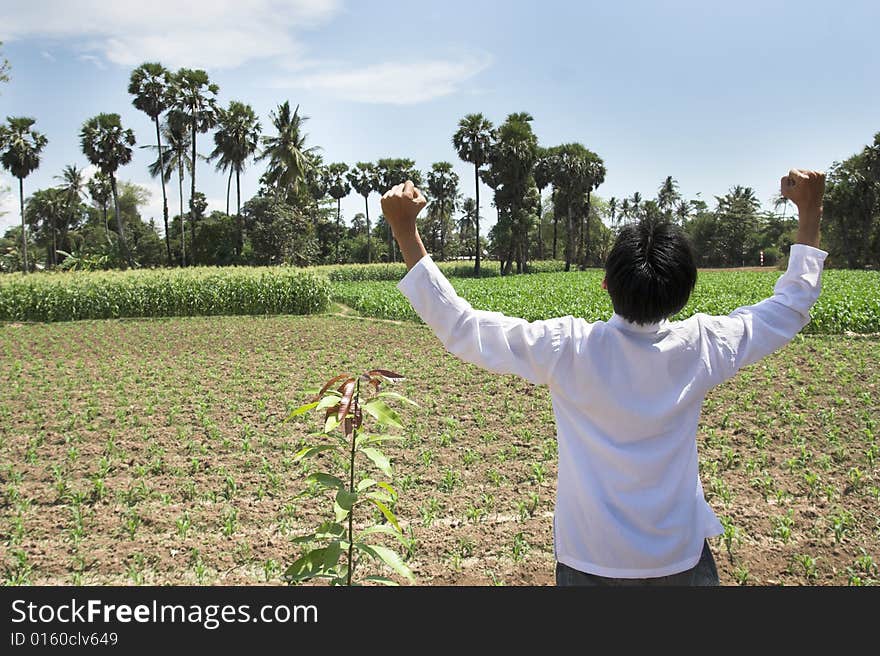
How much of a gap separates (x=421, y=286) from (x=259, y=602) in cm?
83

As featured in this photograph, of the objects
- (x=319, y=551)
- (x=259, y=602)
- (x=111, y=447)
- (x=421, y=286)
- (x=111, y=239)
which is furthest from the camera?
(x=111, y=239)

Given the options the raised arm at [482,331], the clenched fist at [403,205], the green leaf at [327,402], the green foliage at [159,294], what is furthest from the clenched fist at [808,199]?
the green foliage at [159,294]

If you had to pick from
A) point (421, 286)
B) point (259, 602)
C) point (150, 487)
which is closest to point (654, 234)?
point (421, 286)

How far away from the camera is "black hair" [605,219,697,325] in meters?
1.27

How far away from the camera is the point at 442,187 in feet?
185

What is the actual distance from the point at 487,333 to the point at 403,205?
1.11 ft

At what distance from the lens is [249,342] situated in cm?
1200

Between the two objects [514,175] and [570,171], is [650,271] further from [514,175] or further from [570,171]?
[570,171]

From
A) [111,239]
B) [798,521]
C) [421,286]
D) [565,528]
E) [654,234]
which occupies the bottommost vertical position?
[798,521]

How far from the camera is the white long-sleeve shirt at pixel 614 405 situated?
1.27 metres

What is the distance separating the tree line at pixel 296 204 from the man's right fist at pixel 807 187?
22.9 meters

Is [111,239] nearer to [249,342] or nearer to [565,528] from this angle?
[249,342]

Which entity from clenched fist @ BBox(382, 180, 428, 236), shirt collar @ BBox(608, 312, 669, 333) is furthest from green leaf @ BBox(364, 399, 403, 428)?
shirt collar @ BBox(608, 312, 669, 333)

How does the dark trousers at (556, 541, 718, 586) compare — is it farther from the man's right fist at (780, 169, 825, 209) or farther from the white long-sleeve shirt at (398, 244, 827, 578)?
the man's right fist at (780, 169, 825, 209)
